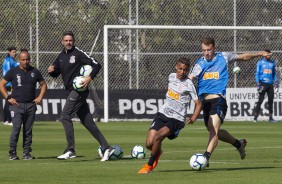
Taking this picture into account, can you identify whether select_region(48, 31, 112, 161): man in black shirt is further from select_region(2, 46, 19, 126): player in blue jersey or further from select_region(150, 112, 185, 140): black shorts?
select_region(2, 46, 19, 126): player in blue jersey

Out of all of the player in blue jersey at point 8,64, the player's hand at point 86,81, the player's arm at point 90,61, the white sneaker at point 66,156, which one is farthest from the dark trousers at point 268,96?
the player's hand at point 86,81

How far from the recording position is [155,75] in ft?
118

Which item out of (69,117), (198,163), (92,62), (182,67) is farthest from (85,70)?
(198,163)

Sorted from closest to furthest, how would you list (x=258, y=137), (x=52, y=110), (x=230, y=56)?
(x=230, y=56) → (x=258, y=137) → (x=52, y=110)

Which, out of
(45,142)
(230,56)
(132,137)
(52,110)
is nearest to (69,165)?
(230,56)

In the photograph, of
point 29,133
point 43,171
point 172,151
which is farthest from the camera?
point 172,151

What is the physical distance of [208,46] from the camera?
1564cm

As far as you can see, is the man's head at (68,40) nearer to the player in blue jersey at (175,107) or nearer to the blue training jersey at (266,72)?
the player in blue jersey at (175,107)

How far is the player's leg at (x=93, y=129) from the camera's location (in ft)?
57.0

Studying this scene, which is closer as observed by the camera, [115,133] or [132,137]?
[132,137]

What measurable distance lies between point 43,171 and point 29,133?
3.03 m

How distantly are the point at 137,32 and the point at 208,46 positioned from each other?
1979cm

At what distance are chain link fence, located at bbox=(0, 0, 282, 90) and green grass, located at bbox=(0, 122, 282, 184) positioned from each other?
883 cm

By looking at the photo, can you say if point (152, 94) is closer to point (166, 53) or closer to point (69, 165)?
point (166, 53)
